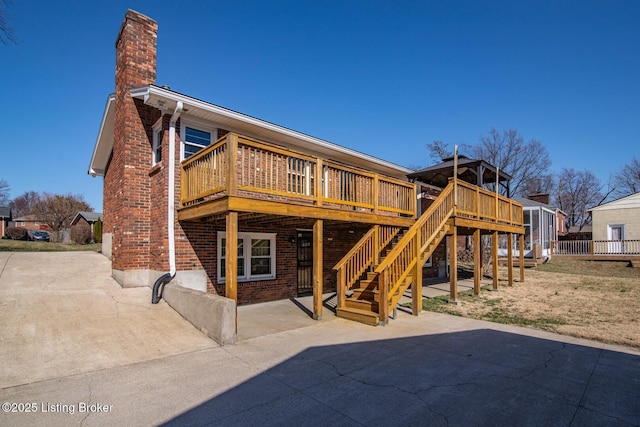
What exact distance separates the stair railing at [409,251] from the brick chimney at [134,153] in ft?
19.7

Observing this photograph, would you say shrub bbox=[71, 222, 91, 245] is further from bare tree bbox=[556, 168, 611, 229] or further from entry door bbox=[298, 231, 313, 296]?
bare tree bbox=[556, 168, 611, 229]

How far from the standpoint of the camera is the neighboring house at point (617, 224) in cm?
2458

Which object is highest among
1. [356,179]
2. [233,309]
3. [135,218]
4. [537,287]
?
[356,179]

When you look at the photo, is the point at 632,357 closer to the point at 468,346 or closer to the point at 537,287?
the point at 468,346

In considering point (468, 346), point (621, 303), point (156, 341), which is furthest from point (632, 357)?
point (156, 341)

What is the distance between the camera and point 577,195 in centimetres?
4884

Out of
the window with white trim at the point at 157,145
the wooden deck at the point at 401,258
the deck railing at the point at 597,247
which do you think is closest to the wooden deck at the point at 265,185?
the wooden deck at the point at 401,258

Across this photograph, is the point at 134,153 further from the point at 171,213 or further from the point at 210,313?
the point at 210,313

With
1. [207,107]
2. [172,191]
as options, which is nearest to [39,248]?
[172,191]

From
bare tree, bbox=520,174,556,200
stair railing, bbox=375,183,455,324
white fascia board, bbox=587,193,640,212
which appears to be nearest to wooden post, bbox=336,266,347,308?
stair railing, bbox=375,183,455,324

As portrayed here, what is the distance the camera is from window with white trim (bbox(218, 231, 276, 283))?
965 centimetres

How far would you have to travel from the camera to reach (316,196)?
8.22 m

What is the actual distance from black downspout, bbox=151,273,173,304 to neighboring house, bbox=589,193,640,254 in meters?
27.4

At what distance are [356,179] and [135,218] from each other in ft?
19.1
